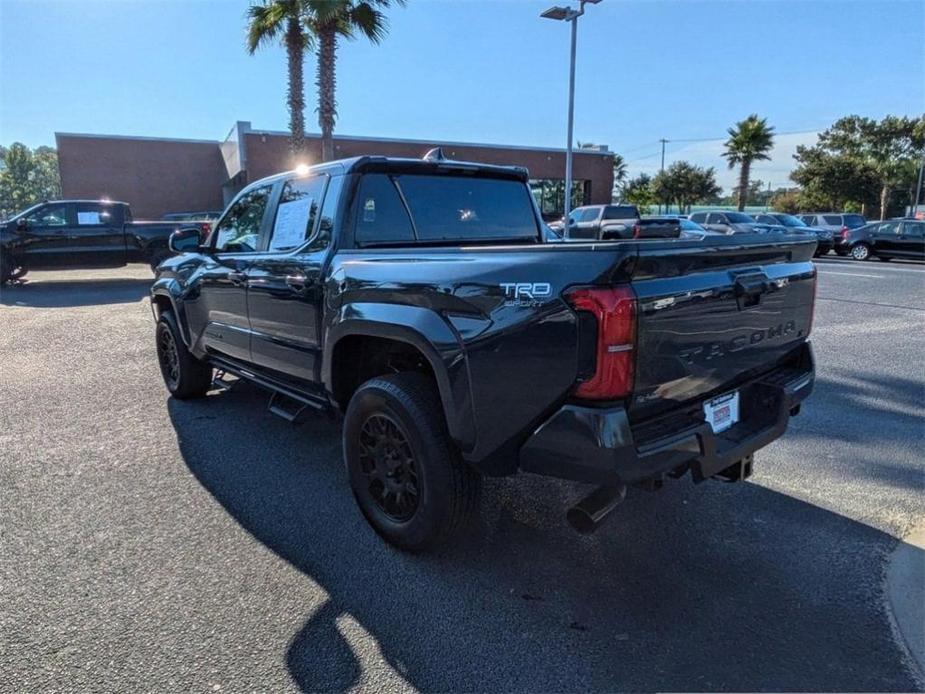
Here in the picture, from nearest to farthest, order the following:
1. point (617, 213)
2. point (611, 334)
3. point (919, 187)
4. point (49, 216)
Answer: point (611, 334) → point (49, 216) → point (617, 213) → point (919, 187)

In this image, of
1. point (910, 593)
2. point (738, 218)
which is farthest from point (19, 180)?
point (910, 593)

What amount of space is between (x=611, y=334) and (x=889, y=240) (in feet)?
84.5

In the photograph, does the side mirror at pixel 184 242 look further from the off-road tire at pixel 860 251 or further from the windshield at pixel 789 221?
the off-road tire at pixel 860 251

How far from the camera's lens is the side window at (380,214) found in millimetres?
3625

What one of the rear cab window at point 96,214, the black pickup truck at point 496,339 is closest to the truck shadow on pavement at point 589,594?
the black pickup truck at point 496,339

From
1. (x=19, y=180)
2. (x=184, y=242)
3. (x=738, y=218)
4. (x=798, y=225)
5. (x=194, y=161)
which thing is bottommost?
(x=184, y=242)

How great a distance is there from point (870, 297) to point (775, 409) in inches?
448

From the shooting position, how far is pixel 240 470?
4.16 meters

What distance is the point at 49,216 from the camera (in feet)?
47.6

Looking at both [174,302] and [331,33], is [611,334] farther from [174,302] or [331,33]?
[331,33]

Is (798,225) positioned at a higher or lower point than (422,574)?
higher

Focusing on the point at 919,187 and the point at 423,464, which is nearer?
the point at 423,464

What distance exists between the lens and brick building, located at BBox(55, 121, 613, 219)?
28.8 meters

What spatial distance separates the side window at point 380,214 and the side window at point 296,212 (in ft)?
0.99
